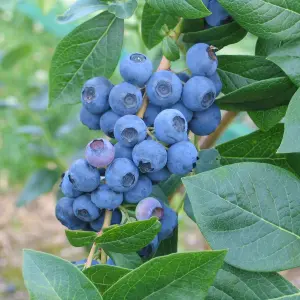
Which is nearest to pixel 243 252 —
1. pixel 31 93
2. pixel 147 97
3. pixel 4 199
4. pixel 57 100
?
pixel 147 97

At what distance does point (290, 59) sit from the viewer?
778mm

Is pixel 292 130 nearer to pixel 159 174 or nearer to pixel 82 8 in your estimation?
pixel 159 174

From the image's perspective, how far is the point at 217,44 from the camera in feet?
2.89

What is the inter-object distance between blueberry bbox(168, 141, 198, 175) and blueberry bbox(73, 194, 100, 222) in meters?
0.11

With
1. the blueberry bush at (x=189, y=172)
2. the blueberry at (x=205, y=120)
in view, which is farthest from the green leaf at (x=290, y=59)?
the blueberry at (x=205, y=120)

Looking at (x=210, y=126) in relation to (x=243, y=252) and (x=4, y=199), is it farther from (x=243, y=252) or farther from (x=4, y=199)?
(x=4, y=199)

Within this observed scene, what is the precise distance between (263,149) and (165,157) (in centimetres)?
21

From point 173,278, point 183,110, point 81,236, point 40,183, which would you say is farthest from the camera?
point 40,183

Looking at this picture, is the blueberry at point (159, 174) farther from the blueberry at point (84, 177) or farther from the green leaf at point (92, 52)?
the green leaf at point (92, 52)

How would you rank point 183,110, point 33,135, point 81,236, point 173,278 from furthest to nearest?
point 33,135
point 183,110
point 81,236
point 173,278

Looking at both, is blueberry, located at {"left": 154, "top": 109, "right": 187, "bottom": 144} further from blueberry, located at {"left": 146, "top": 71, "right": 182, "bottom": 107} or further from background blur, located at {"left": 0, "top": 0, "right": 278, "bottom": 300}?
background blur, located at {"left": 0, "top": 0, "right": 278, "bottom": 300}

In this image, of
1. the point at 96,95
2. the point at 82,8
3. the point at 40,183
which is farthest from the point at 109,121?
the point at 40,183

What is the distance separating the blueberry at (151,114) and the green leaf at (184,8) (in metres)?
0.13

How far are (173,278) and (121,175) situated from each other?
0.17 meters
